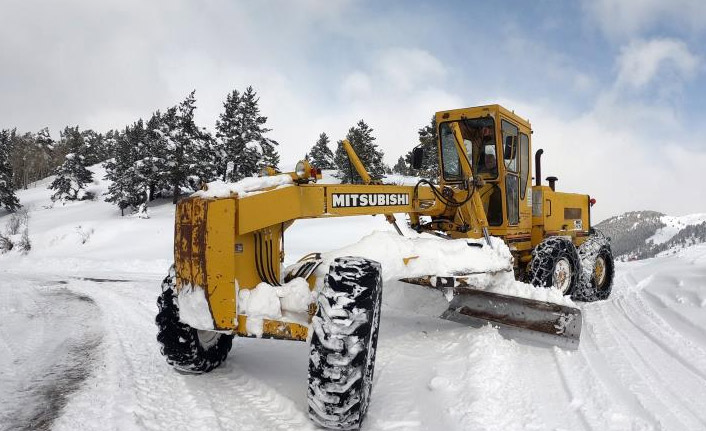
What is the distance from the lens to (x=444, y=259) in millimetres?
5250

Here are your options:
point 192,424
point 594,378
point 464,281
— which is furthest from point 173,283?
point 594,378

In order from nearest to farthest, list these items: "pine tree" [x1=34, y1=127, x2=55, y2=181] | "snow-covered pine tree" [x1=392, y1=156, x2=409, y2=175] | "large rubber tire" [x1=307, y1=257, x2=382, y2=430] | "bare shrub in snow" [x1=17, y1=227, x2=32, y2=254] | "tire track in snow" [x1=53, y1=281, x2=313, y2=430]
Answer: "large rubber tire" [x1=307, y1=257, x2=382, y2=430] < "tire track in snow" [x1=53, y1=281, x2=313, y2=430] < "bare shrub in snow" [x1=17, y1=227, x2=32, y2=254] < "snow-covered pine tree" [x1=392, y1=156, x2=409, y2=175] < "pine tree" [x1=34, y1=127, x2=55, y2=181]

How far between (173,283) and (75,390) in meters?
1.14

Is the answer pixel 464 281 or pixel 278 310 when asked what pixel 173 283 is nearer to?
pixel 278 310

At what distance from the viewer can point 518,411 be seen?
3.63m

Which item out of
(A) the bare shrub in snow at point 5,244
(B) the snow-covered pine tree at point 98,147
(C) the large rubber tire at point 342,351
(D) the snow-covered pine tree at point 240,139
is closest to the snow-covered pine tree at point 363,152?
(D) the snow-covered pine tree at point 240,139

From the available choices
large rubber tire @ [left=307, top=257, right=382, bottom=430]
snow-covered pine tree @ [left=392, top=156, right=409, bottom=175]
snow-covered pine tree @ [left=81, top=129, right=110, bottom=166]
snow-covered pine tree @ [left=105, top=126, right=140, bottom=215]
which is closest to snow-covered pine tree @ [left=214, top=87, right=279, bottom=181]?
snow-covered pine tree @ [left=105, top=126, right=140, bottom=215]

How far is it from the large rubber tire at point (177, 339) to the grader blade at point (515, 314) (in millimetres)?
2302

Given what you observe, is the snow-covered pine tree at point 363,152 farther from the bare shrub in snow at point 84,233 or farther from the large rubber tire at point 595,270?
the large rubber tire at point 595,270

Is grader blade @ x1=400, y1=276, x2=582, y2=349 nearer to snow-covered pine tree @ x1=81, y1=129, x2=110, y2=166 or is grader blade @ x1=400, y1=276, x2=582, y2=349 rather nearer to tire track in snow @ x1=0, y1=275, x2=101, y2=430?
tire track in snow @ x1=0, y1=275, x2=101, y2=430

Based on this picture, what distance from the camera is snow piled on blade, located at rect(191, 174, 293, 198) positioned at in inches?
155

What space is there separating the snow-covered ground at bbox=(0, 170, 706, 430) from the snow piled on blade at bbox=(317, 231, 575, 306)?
0.33 meters

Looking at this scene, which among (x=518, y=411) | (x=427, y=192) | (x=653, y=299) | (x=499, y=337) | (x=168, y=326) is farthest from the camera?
(x=653, y=299)

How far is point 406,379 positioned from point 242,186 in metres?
2.22
